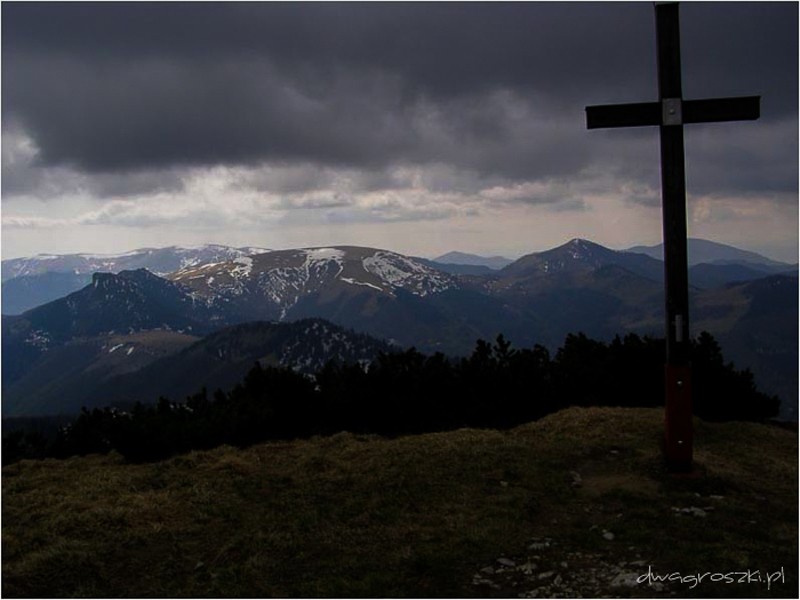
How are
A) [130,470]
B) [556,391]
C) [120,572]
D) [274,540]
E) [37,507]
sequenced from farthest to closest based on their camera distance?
[556,391] < [130,470] < [37,507] < [274,540] < [120,572]

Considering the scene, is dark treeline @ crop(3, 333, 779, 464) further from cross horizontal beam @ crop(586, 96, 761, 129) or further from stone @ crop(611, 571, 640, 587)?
stone @ crop(611, 571, 640, 587)

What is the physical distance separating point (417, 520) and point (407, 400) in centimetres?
874

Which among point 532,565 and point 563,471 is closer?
point 532,565

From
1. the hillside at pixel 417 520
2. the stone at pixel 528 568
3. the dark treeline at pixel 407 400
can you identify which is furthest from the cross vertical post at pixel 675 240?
the dark treeline at pixel 407 400

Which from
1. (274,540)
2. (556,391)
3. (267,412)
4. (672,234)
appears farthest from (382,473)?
(556,391)

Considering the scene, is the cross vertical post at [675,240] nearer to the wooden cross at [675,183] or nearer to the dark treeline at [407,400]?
the wooden cross at [675,183]

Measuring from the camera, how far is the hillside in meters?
8.12

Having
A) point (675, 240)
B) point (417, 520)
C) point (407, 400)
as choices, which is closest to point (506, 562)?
point (417, 520)

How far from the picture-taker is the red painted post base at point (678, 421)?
12.3m

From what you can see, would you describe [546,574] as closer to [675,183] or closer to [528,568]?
[528,568]

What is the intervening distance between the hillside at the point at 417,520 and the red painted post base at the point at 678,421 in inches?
14.6

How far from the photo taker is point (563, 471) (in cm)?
1270

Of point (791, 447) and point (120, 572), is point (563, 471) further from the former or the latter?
point (120, 572)

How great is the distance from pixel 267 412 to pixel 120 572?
870 cm
